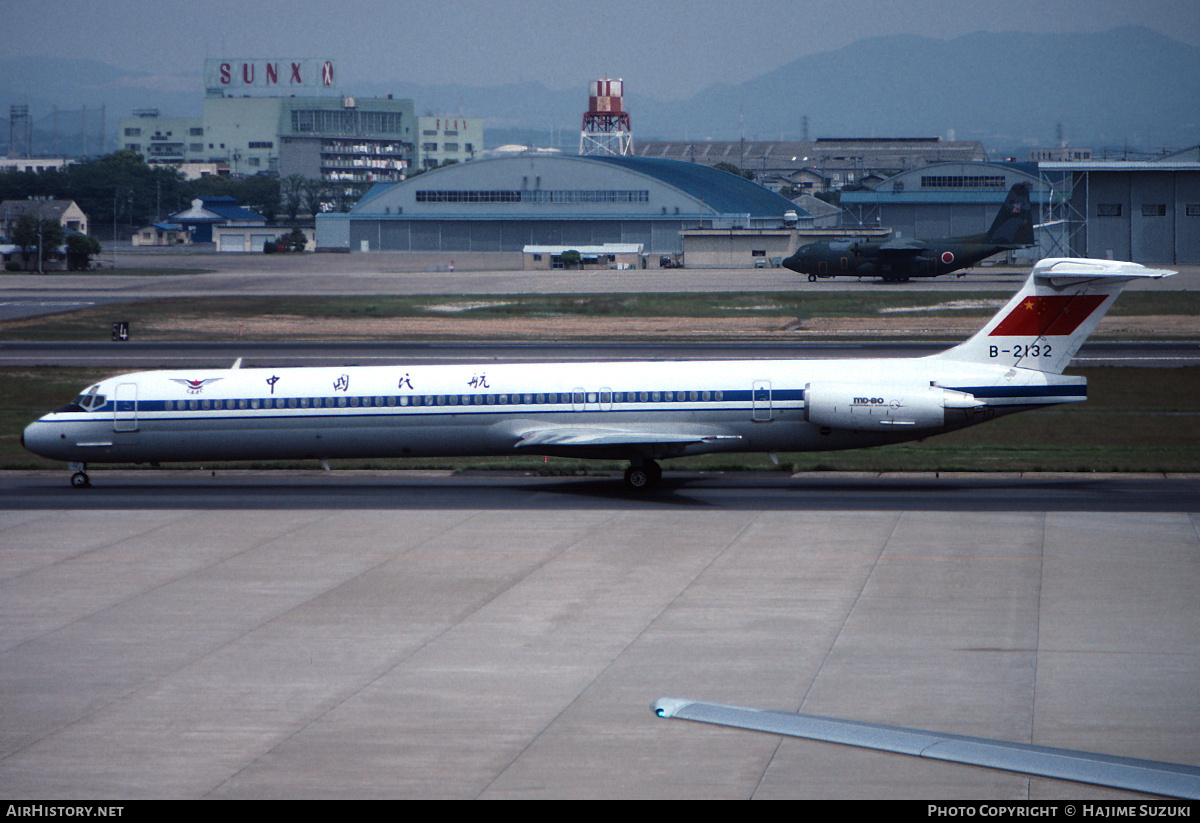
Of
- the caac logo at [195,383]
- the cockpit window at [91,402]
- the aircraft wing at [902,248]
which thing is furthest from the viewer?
the aircraft wing at [902,248]

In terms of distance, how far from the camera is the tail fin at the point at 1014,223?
88.9m

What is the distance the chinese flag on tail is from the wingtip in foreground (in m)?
22.2

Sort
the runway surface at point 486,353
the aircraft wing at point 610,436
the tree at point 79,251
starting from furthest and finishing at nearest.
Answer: the tree at point 79,251
the runway surface at point 486,353
the aircraft wing at point 610,436

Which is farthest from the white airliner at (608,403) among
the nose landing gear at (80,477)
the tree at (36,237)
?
the tree at (36,237)

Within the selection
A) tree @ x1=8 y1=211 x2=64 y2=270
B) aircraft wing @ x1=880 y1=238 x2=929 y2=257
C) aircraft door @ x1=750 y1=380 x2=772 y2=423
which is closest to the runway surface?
aircraft door @ x1=750 y1=380 x2=772 y2=423

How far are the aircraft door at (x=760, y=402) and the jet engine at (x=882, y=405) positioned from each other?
37.4 inches

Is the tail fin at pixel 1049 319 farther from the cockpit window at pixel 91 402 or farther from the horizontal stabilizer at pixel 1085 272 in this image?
the cockpit window at pixel 91 402

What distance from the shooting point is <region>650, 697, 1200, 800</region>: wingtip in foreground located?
7.39 m

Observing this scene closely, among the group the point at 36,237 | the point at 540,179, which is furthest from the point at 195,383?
the point at 540,179

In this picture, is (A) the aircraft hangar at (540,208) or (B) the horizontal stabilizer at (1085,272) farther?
(A) the aircraft hangar at (540,208)

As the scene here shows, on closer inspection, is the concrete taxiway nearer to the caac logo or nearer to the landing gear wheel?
the landing gear wheel

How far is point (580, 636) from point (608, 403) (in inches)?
471

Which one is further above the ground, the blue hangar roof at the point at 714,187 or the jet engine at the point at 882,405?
the blue hangar roof at the point at 714,187
